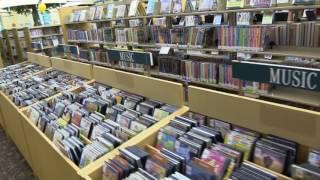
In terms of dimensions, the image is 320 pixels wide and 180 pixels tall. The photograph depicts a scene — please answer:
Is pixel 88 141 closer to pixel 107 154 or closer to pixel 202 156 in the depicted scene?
pixel 107 154

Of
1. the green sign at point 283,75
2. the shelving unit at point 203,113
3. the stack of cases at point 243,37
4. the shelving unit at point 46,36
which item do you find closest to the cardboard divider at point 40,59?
the shelving unit at point 203,113

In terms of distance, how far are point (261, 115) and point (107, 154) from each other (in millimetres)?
858

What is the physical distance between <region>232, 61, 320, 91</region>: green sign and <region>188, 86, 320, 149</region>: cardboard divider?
31.2 inches

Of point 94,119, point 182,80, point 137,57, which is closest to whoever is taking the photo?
point 94,119

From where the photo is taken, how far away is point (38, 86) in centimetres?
344

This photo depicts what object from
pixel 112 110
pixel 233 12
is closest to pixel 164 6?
pixel 233 12

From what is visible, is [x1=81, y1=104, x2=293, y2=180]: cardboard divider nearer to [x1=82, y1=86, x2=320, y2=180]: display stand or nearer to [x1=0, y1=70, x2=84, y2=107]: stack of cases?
[x1=82, y1=86, x2=320, y2=180]: display stand

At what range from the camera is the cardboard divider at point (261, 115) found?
4.30ft

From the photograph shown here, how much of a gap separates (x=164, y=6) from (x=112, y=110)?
6.23 ft

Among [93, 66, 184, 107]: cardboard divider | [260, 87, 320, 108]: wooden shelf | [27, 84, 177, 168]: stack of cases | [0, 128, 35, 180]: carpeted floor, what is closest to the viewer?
[27, 84, 177, 168]: stack of cases

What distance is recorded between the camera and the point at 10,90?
138 inches

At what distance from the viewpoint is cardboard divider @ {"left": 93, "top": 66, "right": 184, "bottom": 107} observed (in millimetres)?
1965

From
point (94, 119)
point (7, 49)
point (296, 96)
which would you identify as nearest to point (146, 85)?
point (94, 119)

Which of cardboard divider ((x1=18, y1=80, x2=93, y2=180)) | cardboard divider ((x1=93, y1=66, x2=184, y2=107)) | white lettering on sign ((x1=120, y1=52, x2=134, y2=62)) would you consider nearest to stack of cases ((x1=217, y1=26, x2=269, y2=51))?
white lettering on sign ((x1=120, y1=52, x2=134, y2=62))
